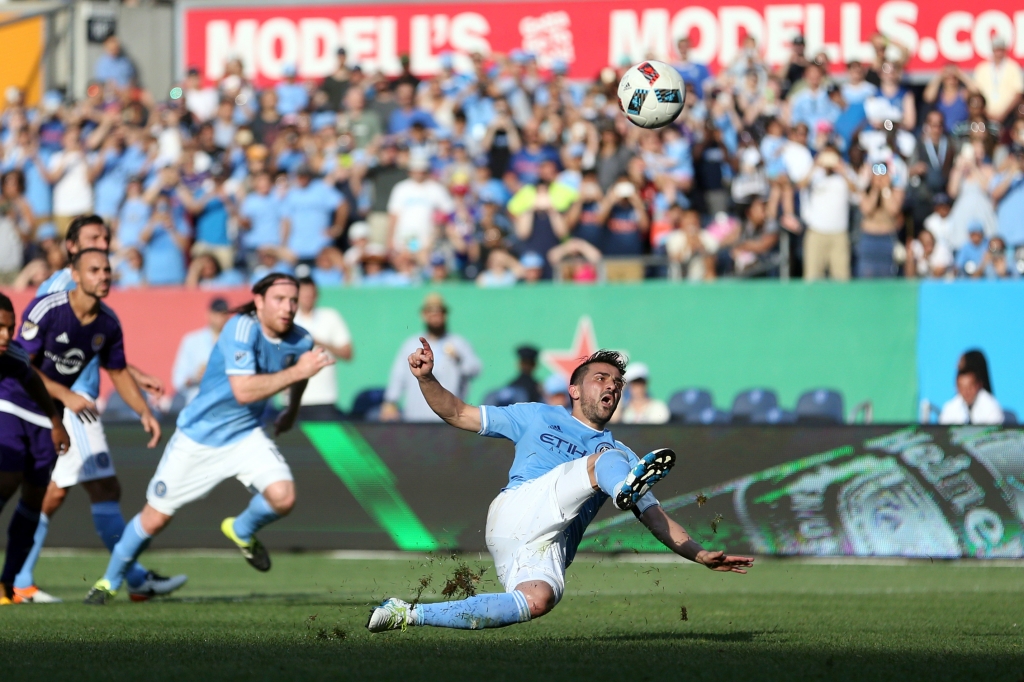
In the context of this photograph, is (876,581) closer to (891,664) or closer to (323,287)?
(891,664)

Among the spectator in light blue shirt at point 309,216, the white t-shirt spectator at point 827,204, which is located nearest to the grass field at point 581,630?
the white t-shirt spectator at point 827,204

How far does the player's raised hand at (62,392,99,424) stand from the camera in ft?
30.3

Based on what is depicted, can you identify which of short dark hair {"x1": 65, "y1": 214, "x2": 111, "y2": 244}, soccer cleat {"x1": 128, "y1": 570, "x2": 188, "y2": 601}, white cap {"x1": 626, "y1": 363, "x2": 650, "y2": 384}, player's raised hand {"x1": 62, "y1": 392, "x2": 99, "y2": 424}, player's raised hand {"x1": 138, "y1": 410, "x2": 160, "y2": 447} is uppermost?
short dark hair {"x1": 65, "y1": 214, "x2": 111, "y2": 244}

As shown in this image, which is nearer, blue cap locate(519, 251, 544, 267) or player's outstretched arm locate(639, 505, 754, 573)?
player's outstretched arm locate(639, 505, 754, 573)

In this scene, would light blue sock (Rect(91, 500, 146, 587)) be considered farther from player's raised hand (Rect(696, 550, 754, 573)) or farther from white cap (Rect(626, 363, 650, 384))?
white cap (Rect(626, 363, 650, 384))

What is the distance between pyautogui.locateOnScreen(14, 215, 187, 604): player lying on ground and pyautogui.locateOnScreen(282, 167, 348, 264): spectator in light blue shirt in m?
6.98

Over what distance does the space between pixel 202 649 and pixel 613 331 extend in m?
8.96

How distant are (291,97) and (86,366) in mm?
10858

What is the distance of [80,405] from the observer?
9.27 meters

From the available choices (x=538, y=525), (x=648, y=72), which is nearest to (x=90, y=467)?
(x=538, y=525)

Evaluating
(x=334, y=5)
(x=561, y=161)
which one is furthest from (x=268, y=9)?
(x=561, y=161)

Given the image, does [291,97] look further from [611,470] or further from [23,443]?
[611,470]

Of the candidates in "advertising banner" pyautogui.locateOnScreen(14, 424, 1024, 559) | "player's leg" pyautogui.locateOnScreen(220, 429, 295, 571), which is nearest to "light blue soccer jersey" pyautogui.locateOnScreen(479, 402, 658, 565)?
"player's leg" pyautogui.locateOnScreen(220, 429, 295, 571)

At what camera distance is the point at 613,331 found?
15414 mm
